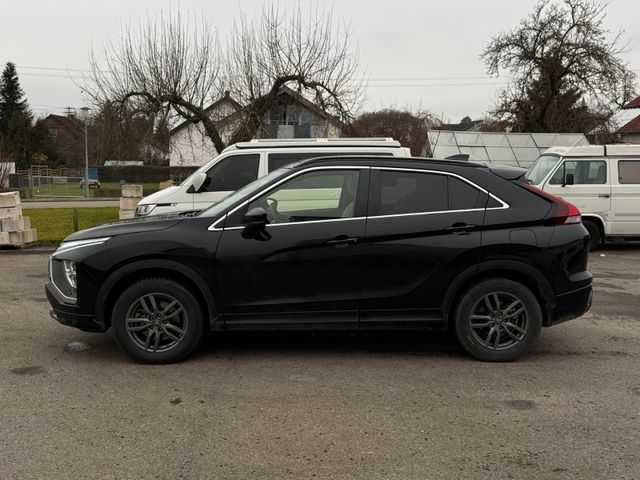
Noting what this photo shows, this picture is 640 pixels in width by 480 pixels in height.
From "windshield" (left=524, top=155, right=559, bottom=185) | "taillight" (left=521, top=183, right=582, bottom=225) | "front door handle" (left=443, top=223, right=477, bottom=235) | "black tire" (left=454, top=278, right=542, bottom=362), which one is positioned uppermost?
"windshield" (left=524, top=155, right=559, bottom=185)

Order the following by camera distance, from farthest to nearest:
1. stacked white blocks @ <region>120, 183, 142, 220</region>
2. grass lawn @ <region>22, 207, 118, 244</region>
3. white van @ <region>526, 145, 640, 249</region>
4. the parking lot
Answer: stacked white blocks @ <region>120, 183, 142, 220</region> → grass lawn @ <region>22, 207, 118, 244</region> → white van @ <region>526, 145, 640, 249</region> → the parking lot

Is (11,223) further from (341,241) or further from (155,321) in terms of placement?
(341,241)

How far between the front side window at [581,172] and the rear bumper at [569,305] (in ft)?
24.6

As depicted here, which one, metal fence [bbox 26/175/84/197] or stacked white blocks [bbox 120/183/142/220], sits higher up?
metal fence [bbox 26/175/84/197]

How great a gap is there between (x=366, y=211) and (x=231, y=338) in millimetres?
1972

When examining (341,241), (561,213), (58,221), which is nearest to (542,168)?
(561,213)

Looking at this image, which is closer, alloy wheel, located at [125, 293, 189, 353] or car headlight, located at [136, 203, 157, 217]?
alloy wheel, located at [125, 293, 189, 353]

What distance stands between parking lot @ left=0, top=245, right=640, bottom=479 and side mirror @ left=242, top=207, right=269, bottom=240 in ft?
3.72

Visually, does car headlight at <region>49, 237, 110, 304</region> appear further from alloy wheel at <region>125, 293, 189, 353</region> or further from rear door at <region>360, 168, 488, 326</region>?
rear door at <region>360, 168, 488, 326</region>

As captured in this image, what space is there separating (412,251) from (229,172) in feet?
17.3

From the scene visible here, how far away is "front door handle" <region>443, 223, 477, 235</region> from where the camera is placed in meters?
4.86

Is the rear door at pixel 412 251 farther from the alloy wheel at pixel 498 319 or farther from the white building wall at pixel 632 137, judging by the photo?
the white building wall at pixel 632 137

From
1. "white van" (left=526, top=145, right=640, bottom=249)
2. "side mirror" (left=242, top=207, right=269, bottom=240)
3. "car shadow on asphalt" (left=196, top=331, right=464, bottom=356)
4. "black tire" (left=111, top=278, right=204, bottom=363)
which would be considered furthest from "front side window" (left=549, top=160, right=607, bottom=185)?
"black tire" (left=111, top=278, right=204, bottom=363)

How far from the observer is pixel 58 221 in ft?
53.6
